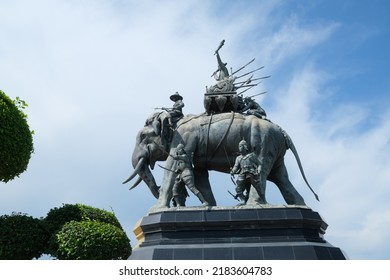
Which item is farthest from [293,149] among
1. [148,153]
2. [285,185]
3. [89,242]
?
[89,242]

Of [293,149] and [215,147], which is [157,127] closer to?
[215,147]

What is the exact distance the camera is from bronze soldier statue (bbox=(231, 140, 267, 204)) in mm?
12672

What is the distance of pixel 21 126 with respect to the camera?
59.4 ft

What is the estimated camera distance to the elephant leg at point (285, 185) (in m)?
13.8

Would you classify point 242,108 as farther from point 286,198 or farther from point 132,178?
point 132,178

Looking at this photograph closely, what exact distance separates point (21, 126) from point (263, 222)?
10185 mm

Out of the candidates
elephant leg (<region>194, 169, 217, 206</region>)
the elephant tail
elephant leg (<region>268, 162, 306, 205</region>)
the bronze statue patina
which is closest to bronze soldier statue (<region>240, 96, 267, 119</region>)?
the bronze statue patina

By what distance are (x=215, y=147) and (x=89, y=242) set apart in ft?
18.3

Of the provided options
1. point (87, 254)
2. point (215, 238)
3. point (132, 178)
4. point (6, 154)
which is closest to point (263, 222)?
point (215, 238)

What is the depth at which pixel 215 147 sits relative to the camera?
1373 cm

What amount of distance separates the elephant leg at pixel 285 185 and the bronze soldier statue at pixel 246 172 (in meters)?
1.38

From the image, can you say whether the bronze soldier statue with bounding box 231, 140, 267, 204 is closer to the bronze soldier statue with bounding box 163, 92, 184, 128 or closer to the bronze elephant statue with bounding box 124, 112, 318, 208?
the bronze elephant statue with bounding box 124, 112, 318, 208

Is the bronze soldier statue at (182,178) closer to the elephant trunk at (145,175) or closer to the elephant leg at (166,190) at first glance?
the elephant leg at (166,190)

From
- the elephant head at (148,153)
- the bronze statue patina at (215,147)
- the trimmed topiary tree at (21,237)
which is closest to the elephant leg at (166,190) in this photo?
the bronze statue patina at (215,147)
